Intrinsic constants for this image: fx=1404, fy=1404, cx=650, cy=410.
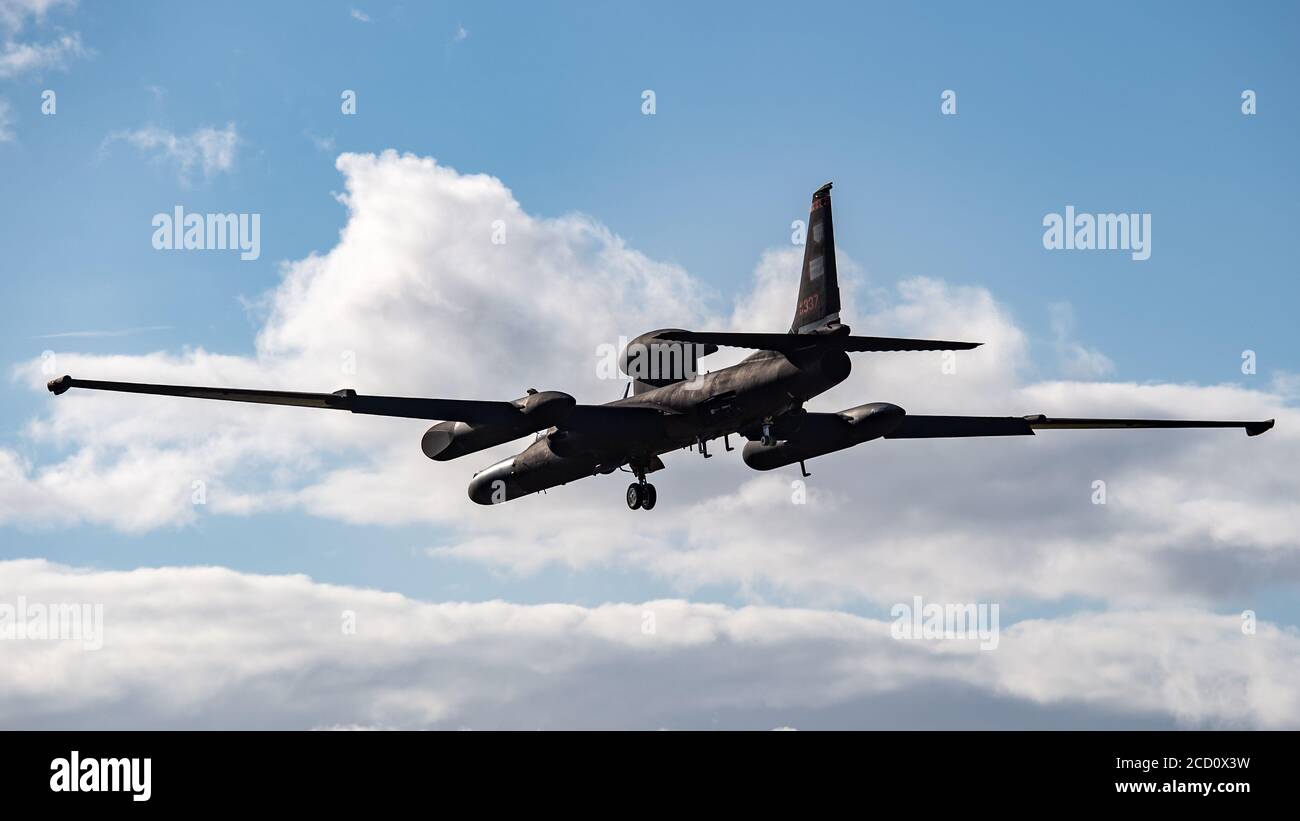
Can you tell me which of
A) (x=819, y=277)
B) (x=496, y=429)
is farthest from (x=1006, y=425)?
(x=496, y=429)

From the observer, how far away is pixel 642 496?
51188 millimetres

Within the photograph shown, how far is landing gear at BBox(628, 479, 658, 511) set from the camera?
51188mm

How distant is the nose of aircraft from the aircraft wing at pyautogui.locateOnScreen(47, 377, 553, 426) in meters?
7.99

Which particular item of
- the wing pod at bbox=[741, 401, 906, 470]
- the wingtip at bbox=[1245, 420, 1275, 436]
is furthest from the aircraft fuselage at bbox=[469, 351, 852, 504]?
the wingtip at bbox=[1245, 420, 1275, 436]

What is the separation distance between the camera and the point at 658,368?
47.8 metres

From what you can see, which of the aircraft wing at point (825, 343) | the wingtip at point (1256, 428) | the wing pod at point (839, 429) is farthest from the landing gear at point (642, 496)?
the wingtip at point (1256, 428)

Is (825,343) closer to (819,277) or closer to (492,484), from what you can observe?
(819,277)

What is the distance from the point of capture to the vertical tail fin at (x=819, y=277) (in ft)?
145

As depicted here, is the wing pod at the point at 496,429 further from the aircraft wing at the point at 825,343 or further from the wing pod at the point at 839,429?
the wing pod at the point at 839,429

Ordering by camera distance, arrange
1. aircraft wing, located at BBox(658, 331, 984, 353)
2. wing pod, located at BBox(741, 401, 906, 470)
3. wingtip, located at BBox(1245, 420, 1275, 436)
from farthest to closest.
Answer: wingtip, located at BBox(1245, 420, 1275, 436), wing pod, located at BBox(741, 401, 906, 470), aircraft wing, located at BBox(658, 331, 984, 353)

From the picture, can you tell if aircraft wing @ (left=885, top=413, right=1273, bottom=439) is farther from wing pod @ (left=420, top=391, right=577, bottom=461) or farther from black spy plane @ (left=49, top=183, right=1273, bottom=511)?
wing pod @ (left=420, top=391, right=577, bottom=461)
